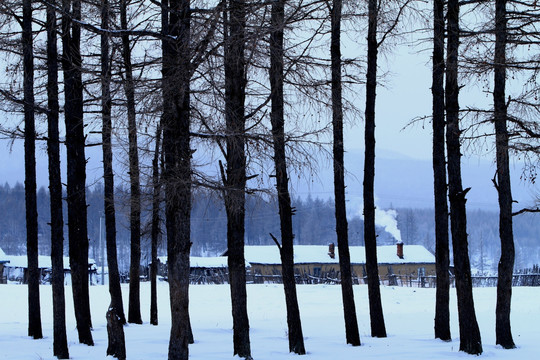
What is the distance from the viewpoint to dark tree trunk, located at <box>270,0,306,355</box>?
11.8 m

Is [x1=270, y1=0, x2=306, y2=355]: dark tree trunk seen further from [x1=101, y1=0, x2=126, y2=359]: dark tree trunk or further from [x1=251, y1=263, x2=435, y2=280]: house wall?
[x1=251, y1=263, x2=435, y2=280]: house wall

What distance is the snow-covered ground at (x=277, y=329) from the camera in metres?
14.3

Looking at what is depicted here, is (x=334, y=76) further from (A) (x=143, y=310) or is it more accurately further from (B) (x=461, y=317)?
(A) (x=143, y=310)

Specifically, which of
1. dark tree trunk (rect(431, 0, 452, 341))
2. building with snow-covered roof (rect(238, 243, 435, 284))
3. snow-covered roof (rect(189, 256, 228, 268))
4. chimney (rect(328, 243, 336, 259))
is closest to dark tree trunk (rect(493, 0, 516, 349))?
dark tree trunk (rect(431, 0, 452, 341))

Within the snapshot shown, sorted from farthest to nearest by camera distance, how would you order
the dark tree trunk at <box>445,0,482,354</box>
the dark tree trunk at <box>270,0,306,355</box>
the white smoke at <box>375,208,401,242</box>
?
the white smoke at <box>375,208,401,242</box>, the dark tree trunk at <box>445,0,482,354</box>, the dark tree trunk at <box>270,0,306,355</box>

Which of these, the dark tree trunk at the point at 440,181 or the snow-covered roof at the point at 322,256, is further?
the snow-covered roof at the point at 322,256

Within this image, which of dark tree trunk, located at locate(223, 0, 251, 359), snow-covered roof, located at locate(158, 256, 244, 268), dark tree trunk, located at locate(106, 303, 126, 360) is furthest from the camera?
snow-covered roof, located at locate(158, 256, 244, 268)

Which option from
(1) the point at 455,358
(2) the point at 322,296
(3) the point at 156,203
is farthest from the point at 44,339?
(2) the point at 322,296

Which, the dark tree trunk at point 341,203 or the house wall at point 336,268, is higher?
the dark tree trunk at point 341,203

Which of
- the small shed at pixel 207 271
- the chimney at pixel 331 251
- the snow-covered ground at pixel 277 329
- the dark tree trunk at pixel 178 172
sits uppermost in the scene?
the dark tree trunk at pixel 178 172

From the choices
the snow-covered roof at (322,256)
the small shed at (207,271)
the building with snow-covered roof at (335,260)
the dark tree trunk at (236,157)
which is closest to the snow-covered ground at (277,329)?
the dark tree trunk at (236,157)

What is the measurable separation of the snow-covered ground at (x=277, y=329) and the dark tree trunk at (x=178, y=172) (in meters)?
3.24

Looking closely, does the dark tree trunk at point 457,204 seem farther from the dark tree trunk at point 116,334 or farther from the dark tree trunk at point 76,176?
the dark tree trunk at point 76,176

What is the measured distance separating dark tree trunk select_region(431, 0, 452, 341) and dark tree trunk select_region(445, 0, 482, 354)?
0.63 m
